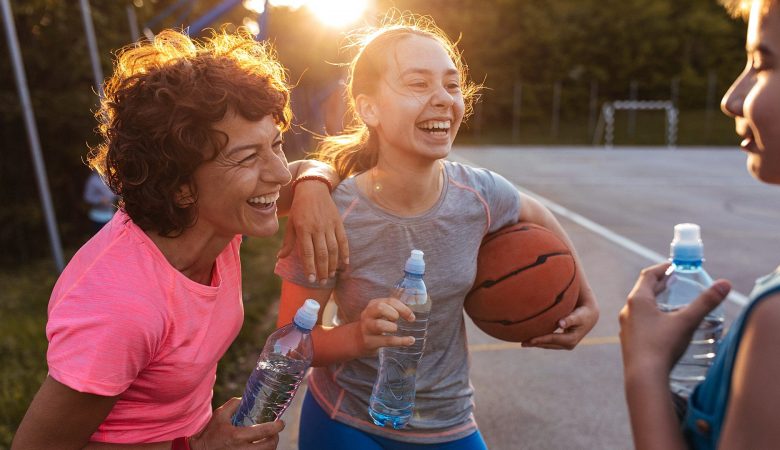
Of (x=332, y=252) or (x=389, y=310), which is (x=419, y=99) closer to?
(x=332, y=252)

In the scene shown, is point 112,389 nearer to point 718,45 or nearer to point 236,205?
point 236,205

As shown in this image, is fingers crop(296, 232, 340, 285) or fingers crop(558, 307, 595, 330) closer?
fingers crop(296, 232, 340, 285)

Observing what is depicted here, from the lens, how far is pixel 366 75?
2486mm

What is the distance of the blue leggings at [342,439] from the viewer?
7.75ft

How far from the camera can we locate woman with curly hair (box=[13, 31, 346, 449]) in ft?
5.72

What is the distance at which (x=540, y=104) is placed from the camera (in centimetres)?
4331

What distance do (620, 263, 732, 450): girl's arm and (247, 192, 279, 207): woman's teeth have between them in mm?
1125

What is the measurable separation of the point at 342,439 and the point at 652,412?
1258 mm

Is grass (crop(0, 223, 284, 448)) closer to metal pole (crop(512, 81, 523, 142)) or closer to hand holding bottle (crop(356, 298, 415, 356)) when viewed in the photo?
hand holding bottle (crop(356, 298, 415, 356))

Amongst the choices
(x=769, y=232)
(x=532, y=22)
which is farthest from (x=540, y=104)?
(x=769, y=232)

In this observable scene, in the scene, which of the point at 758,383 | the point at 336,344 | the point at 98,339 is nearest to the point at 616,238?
the point at 336,344

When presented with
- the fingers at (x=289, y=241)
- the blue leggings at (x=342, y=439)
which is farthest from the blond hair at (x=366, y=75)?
the blue leggings at (x=342, y=439)

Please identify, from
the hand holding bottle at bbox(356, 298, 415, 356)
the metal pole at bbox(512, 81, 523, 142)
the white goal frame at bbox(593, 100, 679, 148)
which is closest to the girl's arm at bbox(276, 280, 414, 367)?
the hand holding bottle at bbox(356, 298, 415, 356)

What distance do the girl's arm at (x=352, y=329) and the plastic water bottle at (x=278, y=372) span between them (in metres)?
0.06
